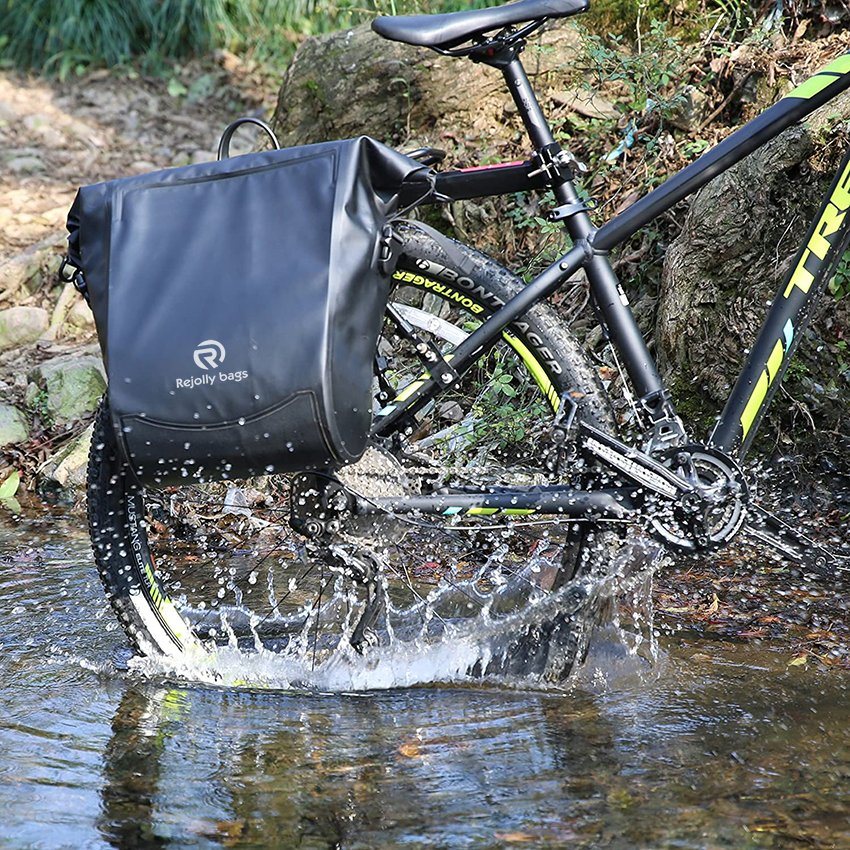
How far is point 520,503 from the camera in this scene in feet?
9.27

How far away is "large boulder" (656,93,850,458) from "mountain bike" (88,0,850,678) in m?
0.92

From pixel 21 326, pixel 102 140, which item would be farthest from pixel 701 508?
pixel 102 140

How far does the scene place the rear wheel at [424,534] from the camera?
2805mm

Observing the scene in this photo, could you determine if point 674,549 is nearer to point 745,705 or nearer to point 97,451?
point 745,705

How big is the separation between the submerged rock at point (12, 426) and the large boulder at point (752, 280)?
2764mm

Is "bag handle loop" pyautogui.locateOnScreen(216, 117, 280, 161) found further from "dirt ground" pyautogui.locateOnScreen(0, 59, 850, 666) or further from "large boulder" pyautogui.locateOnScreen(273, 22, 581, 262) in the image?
"large boulder" pyautogui.locateOnScreen(273, 22, 581, 262)

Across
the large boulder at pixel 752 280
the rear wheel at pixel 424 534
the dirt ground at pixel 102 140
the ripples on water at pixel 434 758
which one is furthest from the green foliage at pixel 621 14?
the ripples on water at pixel 434 758

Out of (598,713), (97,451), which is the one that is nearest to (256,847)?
(598,713)

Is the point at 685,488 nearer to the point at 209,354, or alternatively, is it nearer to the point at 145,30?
the point at 209,354

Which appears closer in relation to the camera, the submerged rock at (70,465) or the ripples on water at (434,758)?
the ripples on water at (434,758)

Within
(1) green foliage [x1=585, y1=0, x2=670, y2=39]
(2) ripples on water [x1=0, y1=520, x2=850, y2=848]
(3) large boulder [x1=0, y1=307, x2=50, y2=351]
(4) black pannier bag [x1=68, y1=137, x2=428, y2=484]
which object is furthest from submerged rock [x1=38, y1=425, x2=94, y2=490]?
(1) green foliage [x1=585, y1=0, x2=670, y2=39]

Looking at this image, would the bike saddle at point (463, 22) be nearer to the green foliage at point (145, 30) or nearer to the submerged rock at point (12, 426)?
the submerged rock at point (12, 426)

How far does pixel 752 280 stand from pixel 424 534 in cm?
166

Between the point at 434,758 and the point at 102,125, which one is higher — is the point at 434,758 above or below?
below
